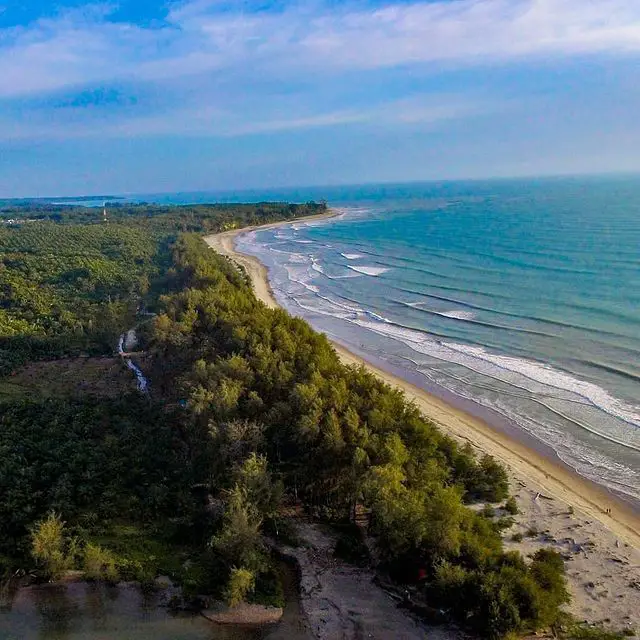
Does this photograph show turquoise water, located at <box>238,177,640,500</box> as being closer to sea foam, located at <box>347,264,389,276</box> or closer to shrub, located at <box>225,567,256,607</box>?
sea foam, located at <box>347,264,389,276</box>

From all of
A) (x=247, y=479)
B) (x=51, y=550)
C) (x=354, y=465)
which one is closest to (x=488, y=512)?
(x=354, y=465)

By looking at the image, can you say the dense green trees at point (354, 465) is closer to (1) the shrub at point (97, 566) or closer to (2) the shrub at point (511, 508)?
(2) the shrub at point (511, 508)

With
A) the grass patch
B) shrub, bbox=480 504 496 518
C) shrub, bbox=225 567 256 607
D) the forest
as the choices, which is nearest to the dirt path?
the forest

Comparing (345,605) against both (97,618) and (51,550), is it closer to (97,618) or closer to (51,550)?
(97,618)

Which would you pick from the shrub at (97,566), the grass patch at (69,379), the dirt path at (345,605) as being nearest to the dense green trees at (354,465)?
the dirt path at (345,605)

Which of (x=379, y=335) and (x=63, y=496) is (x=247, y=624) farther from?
(x=379, y=335)
